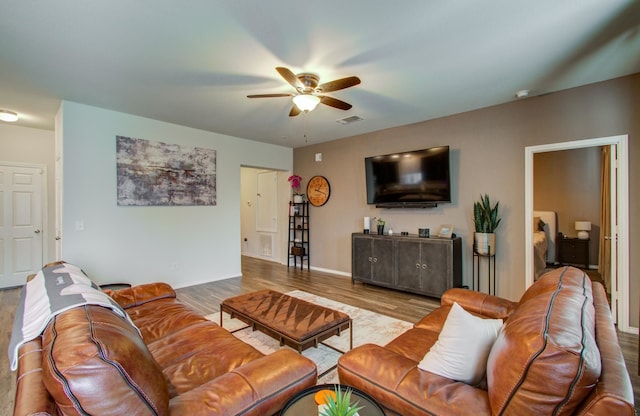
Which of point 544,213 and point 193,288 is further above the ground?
point 544,213

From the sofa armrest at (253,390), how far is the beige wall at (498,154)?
11.8 feet

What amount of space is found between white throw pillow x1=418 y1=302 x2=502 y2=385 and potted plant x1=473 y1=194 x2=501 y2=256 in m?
2.74

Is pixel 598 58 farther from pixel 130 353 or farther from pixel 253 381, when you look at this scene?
pixel 130 353

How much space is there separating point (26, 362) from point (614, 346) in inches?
80.8

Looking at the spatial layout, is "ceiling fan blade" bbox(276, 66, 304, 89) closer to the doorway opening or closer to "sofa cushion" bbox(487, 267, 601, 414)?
"sofa cushion" bbox(487, 267, 601, 414)

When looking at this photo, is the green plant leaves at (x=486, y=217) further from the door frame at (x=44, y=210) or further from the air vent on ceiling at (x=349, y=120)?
the door frame at (x=44, y=210)

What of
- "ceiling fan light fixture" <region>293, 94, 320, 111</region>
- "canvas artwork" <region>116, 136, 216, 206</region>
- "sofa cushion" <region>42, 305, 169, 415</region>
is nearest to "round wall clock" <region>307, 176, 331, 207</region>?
"canvas artwork" <region>116, 136, 216, 206</region>

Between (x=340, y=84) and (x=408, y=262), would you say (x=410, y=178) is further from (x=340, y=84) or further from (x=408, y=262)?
(x=340, y=84)

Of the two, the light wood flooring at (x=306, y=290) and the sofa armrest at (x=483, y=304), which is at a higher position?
the sofa armrest at (x=483, y=304)

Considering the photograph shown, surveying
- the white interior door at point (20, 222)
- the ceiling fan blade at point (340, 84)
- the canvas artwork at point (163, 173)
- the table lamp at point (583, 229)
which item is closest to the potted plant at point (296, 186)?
the canvas artwork at point (163, 173)

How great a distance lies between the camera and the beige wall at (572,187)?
225 inches

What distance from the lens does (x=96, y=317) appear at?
112 centimetres

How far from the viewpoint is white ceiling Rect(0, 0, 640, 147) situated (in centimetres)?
204

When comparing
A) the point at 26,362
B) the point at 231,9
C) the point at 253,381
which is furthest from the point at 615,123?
the point at 26,362
